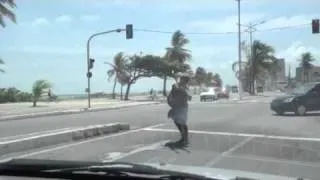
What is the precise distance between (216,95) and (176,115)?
49.9 m

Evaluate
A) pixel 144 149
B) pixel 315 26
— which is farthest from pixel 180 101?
pixel 315 26

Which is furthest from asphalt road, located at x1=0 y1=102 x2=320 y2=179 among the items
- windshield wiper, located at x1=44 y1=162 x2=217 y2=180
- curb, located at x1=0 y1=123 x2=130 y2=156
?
windshield wiper, located at x1=44 y1=162 x2=217 y2=180

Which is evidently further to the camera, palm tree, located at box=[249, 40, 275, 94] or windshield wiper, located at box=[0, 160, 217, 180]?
palm tree, located at box=[249, 40, 275, 94]

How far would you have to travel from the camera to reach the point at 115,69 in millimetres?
75250

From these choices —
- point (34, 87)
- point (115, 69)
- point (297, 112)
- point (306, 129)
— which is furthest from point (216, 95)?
point (306, 129)

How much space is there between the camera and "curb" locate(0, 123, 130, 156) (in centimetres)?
1427

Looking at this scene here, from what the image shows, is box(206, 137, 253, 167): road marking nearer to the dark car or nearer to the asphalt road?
the asphalt road

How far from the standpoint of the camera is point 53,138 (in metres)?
16.0

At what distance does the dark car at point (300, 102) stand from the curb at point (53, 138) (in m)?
11.8

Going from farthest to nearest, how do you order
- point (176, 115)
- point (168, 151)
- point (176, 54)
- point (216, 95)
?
point (176, 54) → point (216, 95) → point (176, 115) → point (168, 151)

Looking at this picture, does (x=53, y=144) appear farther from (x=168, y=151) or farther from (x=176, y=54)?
(x=176, y=54)

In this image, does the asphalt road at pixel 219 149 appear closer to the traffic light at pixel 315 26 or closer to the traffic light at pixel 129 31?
the traffic light at pixel 315 26

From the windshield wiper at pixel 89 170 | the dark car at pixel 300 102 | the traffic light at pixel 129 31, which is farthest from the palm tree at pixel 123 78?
the windshield wiper at pixel 89 170

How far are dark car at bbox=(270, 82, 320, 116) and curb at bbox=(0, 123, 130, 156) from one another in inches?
466
